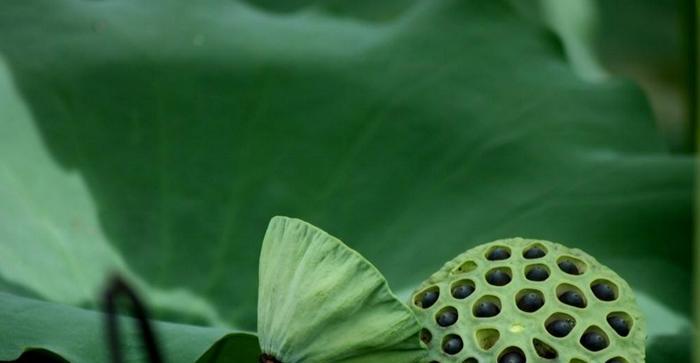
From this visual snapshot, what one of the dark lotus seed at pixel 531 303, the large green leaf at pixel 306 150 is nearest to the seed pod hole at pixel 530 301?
the dark lotus seed at pixel 531 303

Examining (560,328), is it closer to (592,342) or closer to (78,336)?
(592,342)

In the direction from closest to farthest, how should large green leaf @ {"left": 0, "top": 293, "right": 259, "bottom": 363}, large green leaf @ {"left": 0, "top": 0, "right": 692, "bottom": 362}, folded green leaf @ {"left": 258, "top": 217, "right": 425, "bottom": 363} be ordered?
folded green leaf @ {"left": 258, "top": 217, "right": 425, "bottom": 363}
large green leaf @ {"left": 0, "top": 293, "right": 259, "bottom": 363}
large green leaf @ {"left": 0, "top": 0, "right": 692, "bottom": 362}

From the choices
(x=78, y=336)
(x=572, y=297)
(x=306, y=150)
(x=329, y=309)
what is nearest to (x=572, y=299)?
(x=572, y=297)

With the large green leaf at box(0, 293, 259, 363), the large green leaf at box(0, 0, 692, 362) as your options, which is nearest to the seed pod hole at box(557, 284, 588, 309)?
the large green leaf at box(0, 293, 259, 363)

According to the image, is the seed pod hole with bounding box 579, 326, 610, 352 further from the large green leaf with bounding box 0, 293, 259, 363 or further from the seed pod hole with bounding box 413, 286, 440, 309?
the large green leaf with bounding box 0, 293, 259, 363

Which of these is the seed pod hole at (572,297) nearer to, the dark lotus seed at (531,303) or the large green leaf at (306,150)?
the dark lotus seed at (531,303)

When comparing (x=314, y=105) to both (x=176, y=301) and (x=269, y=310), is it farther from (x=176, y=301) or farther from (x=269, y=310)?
(x=269, y=310)

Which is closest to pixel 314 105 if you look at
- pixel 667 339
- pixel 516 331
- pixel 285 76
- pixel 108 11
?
pixel 285 76
